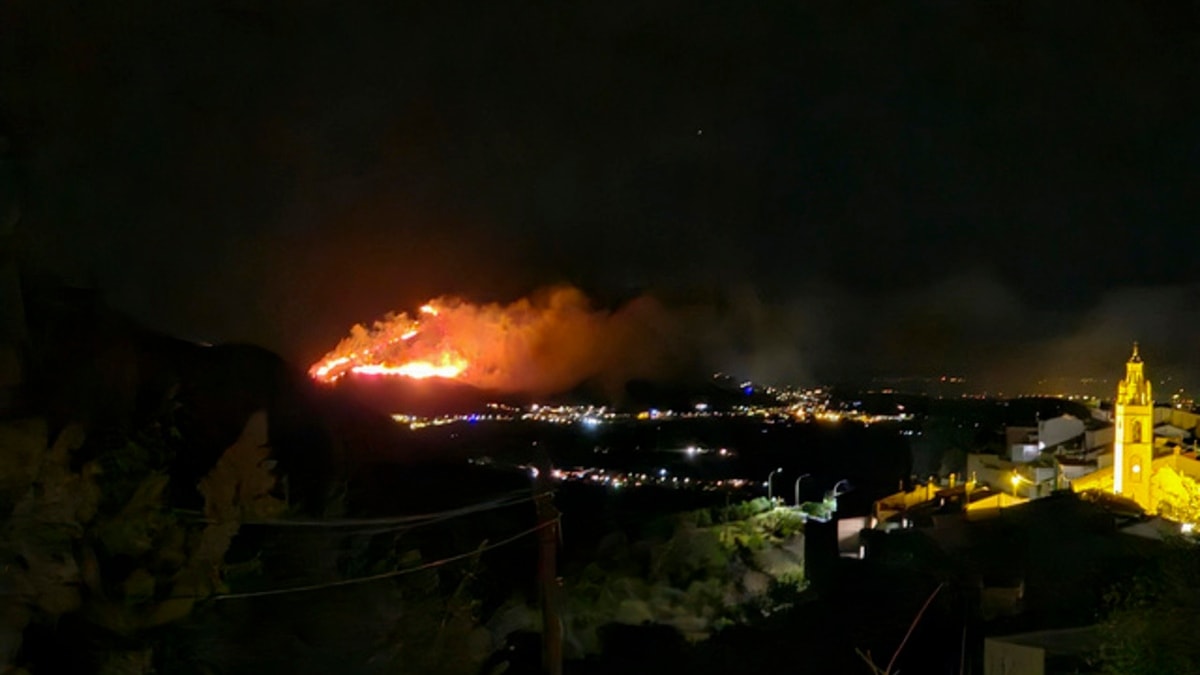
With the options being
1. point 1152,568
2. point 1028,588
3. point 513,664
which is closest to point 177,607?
point 513,664

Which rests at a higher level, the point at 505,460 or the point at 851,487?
the point at 505,460

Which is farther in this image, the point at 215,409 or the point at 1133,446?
the point at 1133,446

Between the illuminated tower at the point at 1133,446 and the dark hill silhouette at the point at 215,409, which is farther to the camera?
the illuminated tower at the point at 1133,446

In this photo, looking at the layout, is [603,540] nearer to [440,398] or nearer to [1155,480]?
[440,398]

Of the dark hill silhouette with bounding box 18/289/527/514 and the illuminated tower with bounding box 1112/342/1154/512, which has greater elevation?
the dark hill silhouette with bounding box 18/289/527/514

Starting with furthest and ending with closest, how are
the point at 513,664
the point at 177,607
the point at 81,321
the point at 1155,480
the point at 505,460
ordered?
1. the point at 1155,480
2. the point at 505,460
3. the point at 513,664
4. the point at 81,321
5. the point at 177,607

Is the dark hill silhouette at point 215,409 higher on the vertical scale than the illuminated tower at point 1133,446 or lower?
higher

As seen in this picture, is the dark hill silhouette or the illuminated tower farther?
the illuminated tower

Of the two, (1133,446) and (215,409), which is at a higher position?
(215,409)
